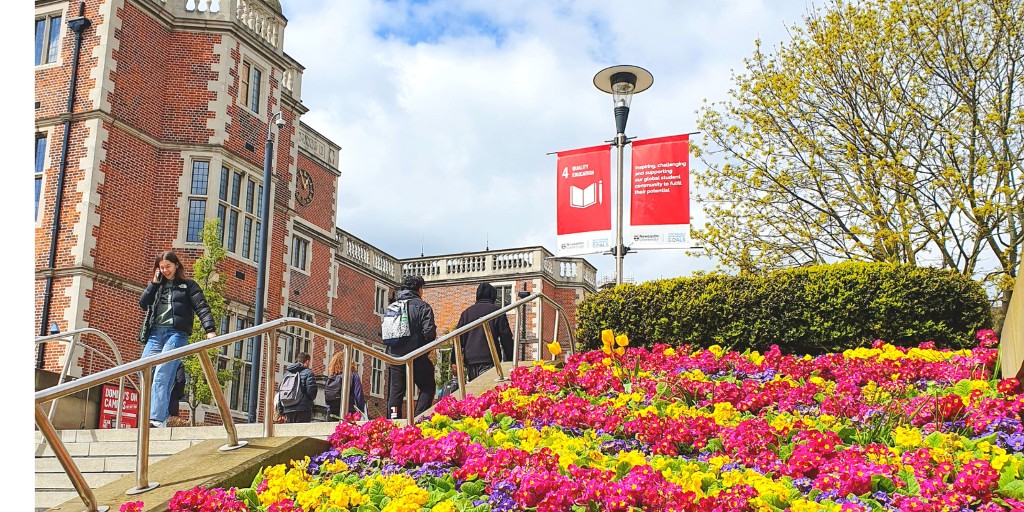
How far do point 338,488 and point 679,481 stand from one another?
182 cm

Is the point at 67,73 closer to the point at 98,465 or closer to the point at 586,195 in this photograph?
the point at 586,195

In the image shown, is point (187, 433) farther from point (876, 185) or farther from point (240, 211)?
point (240, 211)

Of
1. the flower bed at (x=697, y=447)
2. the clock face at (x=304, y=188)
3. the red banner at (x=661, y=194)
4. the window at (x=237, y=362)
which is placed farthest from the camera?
the clock face at (x=304, y=188)

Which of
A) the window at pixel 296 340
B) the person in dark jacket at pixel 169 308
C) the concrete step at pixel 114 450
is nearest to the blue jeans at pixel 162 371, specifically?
the person in dark jacket at pixel 169 308

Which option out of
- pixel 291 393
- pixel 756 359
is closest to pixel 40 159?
pixel 291 393

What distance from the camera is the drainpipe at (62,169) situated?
19.4 metres

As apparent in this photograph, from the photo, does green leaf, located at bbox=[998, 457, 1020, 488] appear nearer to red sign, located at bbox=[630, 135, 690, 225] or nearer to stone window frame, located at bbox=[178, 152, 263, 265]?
red sign, located at bbox=[630, 135, 690, 225]

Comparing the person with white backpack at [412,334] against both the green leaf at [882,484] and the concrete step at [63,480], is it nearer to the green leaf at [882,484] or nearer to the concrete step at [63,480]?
the concrete step at [63,480]

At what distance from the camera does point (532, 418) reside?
282 inches

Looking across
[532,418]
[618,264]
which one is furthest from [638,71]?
[532,418]

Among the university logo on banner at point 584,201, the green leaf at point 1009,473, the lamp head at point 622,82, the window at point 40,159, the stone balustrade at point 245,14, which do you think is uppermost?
the stone balustrade at point 245,14

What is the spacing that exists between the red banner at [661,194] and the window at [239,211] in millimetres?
13129

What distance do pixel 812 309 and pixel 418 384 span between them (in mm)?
4387

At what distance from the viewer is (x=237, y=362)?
21.3 m
